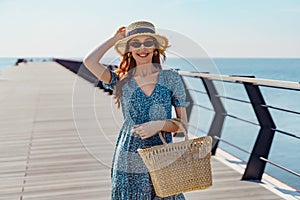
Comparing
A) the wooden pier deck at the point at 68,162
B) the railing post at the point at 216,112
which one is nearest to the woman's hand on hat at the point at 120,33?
the wooden pier deck at the point at 68,162

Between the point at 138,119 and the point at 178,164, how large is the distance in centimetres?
28

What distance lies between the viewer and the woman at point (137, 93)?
8.27 feet

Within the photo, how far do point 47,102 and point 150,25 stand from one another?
397 inches

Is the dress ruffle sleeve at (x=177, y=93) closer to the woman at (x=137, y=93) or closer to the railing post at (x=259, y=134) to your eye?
→ the woman at (x=137, y=93)

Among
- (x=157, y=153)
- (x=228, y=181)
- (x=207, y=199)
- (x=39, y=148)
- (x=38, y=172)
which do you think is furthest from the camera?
(x=39, y=148)

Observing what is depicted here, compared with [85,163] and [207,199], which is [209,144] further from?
[85,163]

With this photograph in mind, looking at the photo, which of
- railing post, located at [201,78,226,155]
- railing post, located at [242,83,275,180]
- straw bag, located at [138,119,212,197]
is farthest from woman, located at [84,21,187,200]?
railing post, located at [201,78,226,155]

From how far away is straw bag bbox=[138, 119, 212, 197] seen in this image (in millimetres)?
2395

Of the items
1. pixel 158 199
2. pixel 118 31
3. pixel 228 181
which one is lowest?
pixel 228 181

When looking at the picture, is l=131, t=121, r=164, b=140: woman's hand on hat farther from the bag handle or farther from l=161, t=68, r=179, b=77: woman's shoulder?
l=161, t=68, r=179, b=77: woman's shoulder

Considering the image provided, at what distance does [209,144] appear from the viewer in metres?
2.52

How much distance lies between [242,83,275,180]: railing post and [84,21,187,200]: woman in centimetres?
194

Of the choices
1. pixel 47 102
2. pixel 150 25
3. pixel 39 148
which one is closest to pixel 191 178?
pixel 150 25

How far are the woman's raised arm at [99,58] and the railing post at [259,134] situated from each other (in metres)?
2.01
